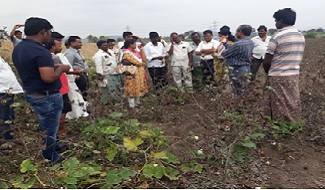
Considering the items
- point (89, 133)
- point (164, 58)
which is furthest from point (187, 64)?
point (89, 133)

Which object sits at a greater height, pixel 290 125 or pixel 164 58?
pixel 164 58

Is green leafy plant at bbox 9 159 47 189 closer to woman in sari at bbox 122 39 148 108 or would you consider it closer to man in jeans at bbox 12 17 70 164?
man in jeans at bbox 12 17 70 164

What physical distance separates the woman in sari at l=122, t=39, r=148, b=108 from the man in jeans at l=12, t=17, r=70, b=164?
2.42m

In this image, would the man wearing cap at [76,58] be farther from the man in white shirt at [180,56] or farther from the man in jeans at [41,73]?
the man in white shirt at [180,56]

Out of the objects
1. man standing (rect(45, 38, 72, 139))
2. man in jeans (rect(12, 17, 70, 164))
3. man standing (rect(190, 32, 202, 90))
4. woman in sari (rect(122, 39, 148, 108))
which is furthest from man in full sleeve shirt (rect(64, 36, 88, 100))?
man standing (rect(190, 32, 202, 90))

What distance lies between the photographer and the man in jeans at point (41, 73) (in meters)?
3.06

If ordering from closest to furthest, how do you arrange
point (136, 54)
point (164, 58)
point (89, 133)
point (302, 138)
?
point (89, 133) < point (302, 138) < point (136, 54) < point (164, 58)

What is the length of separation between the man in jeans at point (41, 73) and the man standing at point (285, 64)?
7.88 ft

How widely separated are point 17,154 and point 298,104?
3285mm

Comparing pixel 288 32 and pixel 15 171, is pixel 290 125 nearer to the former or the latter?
pixel 288 32

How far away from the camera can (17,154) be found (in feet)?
11.2

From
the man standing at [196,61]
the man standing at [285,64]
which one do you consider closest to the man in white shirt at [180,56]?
the man standing at [196,61]

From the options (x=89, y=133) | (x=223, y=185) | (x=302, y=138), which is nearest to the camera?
(x=223, y=185)

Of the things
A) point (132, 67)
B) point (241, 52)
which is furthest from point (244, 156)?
point (132, 67)
